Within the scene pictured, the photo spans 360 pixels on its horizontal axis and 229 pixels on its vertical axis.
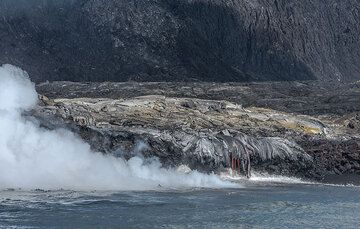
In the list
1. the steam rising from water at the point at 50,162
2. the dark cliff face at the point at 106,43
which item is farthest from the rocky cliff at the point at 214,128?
the dark cliff face at the point at 106,43

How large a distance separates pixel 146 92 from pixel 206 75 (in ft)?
149

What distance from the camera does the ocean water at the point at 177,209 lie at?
1218 inches

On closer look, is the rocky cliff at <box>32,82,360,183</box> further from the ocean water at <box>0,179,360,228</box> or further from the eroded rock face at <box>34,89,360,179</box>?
the ocean water at <box>0,179,360,228</box>

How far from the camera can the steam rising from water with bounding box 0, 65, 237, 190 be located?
144ft

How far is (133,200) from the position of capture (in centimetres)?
3931

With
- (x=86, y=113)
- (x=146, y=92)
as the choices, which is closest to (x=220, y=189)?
(x=86, y=113)

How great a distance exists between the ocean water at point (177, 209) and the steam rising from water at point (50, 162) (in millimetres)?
3212

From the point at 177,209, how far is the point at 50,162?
13022 mm

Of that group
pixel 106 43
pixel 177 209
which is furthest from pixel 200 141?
pixel 106 43

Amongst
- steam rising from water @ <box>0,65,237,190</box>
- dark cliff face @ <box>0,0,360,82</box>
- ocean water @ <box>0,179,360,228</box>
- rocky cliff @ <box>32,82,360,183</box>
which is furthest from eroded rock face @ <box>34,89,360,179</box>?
dark cliff face @ <box>0,0,360,82</box>

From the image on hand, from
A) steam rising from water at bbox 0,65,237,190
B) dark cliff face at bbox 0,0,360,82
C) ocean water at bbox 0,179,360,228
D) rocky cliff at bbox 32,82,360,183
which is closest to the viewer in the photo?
ocean water at bbox 0,179,360,228

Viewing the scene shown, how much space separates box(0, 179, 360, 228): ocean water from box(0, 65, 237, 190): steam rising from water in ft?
10.5

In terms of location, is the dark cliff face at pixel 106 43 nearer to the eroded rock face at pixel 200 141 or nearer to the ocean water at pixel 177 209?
the eroded rock face at pixel 200 141

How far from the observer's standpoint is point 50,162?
150ft
